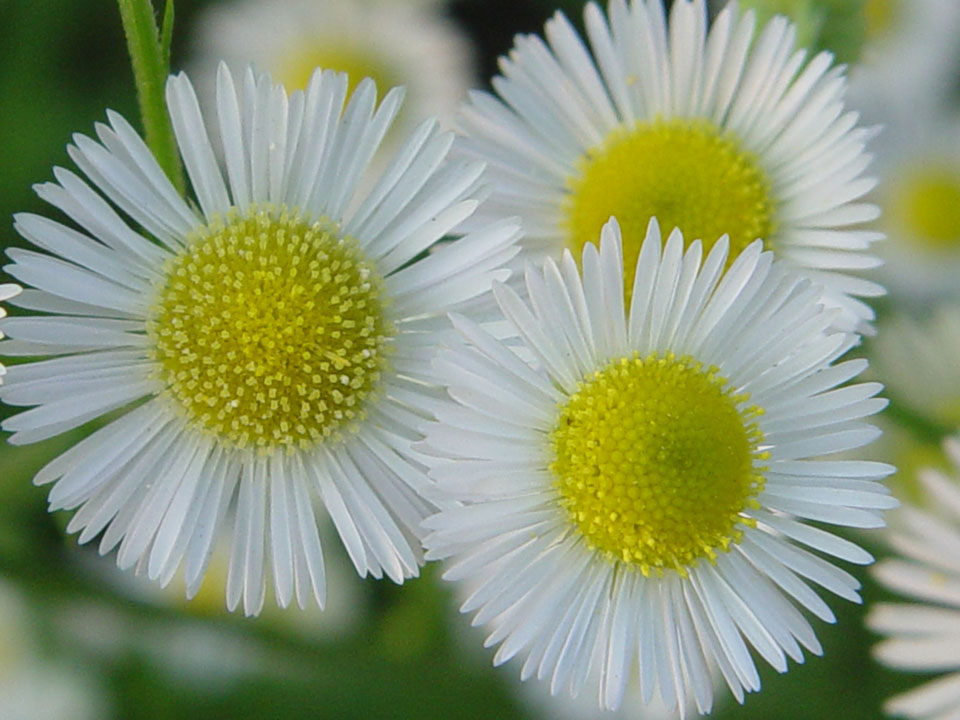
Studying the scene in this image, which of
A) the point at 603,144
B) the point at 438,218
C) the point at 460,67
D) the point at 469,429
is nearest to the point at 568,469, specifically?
the point at 469,429

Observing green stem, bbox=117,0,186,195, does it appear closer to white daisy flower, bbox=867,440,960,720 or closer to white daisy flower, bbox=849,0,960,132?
white daisy flower, bbox=867,440,960,720

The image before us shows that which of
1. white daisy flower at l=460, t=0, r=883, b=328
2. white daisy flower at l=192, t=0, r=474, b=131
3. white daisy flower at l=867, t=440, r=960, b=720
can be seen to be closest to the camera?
white daisy flower at l=460, t=0, r=883, b=328

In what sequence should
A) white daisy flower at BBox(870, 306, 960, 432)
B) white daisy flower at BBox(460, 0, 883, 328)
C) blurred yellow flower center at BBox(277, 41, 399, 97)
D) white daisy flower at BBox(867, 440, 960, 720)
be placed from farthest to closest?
blurred yellow flower center at BBox(277, 41, 399, 97), white daisy flower at BBox(870, 306, 960, 432), white daisy flower at BBox(867, 440, 960, 720), white daisy flower at BBox(460, 0, 883, 328)

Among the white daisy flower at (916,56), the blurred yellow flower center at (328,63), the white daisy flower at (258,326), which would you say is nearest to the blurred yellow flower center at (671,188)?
the white daisy flower at (258,326)

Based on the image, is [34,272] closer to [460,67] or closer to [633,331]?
[633,331]

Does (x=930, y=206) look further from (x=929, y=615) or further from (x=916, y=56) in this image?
(x=929, y=615)

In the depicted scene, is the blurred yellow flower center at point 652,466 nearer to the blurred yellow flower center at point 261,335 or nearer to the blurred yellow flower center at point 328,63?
the blurred yellow flower center at point 261,335

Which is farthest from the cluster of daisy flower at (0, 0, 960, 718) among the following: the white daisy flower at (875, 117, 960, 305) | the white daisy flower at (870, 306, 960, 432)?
the white daisy flower at (875, 117, 960, 305)
